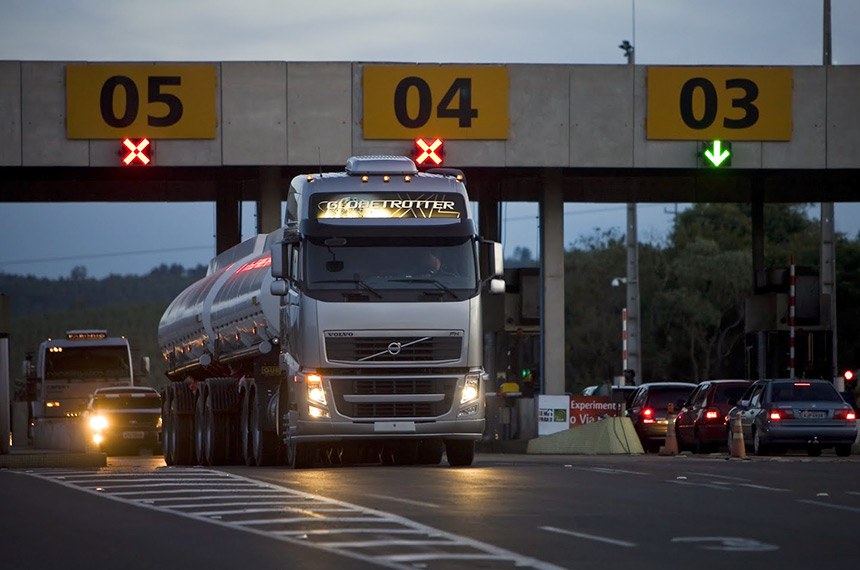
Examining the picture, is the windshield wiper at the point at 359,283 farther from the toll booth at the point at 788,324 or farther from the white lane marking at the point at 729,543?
the toll booth at the point at 788,324

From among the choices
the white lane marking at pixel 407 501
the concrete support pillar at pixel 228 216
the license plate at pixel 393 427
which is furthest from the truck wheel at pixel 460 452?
the concrete support pillar at pixel 228 216

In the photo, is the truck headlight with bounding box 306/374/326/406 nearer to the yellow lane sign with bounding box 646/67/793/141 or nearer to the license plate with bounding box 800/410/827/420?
the license plate with bounding box 800/410/827/420

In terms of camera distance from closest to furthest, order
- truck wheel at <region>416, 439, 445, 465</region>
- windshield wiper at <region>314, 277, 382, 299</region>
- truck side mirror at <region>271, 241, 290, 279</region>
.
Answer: windshield wiper at <region>314, 277, 382, 299</region>, truck side mirror at <region>271, 241, 290, 279</region>, truck wheel at <region>416, 439, 445, 465</region>

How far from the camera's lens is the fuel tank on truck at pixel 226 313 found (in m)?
27.9

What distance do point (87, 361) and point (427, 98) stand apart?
73.7 feet

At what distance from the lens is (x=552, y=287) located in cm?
4241

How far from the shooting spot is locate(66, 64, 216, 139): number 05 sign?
3962 centimetres

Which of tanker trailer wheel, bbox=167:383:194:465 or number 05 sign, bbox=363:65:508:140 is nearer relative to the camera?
tanker trailer wheel, bbox=167:383:194:465

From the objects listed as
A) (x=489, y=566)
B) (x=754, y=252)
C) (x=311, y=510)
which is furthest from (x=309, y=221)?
(x=754, y=252)

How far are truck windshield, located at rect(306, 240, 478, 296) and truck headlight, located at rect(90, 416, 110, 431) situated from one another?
986 inches

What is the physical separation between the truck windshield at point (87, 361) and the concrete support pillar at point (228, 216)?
45.7 feet

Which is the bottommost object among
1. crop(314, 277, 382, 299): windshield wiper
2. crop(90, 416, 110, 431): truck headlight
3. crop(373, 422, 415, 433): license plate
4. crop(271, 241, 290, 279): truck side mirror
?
crop(90, 416, 110, 431): truck headlight

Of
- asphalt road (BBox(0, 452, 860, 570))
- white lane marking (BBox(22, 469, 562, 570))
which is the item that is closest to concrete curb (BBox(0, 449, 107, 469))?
asphalt road (BBox(0, 452, 860, 570))

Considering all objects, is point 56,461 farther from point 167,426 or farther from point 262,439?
point 167,426
